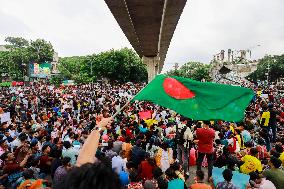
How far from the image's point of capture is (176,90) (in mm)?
5680

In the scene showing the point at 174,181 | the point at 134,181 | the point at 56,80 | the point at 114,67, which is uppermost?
the point at 114,67

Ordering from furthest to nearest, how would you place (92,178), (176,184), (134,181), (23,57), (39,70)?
(23,57), (39,70), (134,181), (176,184), (92,178)

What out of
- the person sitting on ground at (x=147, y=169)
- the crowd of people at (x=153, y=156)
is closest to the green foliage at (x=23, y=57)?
the crowd of people at (x=153, y=156)

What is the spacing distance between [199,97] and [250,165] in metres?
2.64

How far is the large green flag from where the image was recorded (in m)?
5.50

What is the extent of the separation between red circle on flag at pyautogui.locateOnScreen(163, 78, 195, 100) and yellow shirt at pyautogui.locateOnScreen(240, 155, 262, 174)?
268 cm

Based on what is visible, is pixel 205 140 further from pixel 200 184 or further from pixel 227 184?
pixel 200 184

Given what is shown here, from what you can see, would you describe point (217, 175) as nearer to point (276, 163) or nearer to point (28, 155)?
point (276, 163)

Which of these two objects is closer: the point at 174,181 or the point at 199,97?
the point at 199,97

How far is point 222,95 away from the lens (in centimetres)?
564

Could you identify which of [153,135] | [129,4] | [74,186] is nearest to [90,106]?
[129,4]

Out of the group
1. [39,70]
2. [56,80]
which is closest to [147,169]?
[39,70]

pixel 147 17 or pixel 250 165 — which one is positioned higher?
pixel 147 17

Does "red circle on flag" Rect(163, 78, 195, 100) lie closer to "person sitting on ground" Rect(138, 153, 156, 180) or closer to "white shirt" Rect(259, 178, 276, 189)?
"white shirt" Rect(259, 178, 276, 189)
